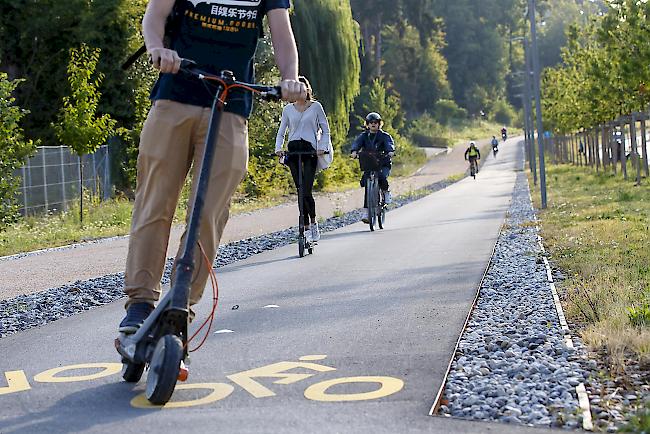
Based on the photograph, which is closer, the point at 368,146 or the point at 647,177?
the point at 368,146

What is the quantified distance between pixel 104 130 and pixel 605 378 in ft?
61.6

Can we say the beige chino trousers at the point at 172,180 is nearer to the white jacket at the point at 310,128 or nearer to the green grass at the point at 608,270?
the green grass at the point at 608,270

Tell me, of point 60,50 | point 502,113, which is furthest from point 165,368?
point 502,113

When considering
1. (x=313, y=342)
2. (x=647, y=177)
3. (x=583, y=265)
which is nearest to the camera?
(x=313, y=342)

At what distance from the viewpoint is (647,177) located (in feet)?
106

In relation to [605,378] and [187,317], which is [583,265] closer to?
[605,378]

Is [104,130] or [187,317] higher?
[104,130]

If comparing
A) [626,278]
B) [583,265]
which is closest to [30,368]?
[626,278]

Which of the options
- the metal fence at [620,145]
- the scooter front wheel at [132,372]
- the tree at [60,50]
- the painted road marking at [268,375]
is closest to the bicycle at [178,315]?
the scooter front wheel at [132,372]

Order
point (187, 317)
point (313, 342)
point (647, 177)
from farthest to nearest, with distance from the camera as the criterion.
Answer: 1. point (647, 177)
2. point (313, 342)
3. point (187, 317)

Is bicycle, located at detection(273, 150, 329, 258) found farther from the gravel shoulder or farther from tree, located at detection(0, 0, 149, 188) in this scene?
tree, located at detection(0, 0, 149, 188)

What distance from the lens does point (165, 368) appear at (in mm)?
4703

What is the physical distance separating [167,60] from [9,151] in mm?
16142

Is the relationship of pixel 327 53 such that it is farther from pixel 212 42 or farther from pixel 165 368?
pixel 165 368
